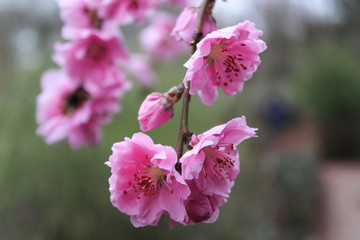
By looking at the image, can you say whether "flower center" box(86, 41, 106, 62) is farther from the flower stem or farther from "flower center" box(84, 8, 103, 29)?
the flower stem

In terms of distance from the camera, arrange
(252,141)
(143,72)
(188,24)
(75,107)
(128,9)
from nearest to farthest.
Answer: (188,24), (128,9), (75,107), (143,72), (252,141)

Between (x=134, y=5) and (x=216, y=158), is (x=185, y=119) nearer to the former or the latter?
(x=216, y=158)

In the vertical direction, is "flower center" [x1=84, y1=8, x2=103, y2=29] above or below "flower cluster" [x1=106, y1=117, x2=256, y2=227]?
above

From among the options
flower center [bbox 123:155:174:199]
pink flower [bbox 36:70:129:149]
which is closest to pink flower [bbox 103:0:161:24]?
pink flower [bbox 36:70:129:149]

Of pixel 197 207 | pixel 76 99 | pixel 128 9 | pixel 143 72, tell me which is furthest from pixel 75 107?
pixel 143 72

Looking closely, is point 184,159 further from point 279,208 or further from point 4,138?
point 279,208

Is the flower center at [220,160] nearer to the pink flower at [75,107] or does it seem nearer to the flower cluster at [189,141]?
the flower cluster at [189,141]
